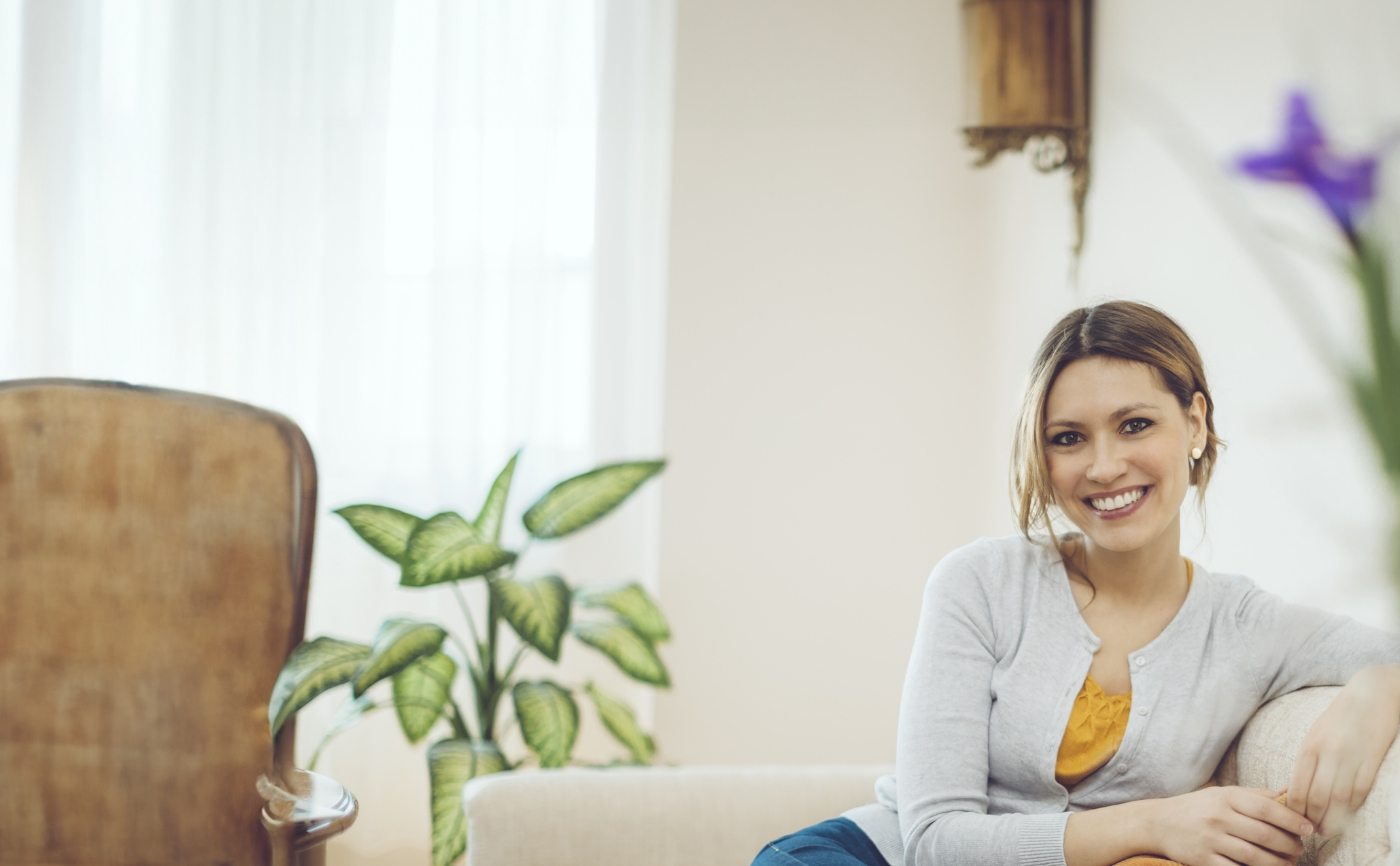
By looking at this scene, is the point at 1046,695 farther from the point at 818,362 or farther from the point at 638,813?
the point at 818,362

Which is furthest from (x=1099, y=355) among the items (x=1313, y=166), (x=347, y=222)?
(x=347, y=222)

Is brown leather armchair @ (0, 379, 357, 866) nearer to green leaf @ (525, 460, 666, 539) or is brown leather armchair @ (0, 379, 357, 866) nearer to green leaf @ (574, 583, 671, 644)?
green leaf @ (525, 460, 666, 539)

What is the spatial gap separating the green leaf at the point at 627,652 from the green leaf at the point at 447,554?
0.88 feet

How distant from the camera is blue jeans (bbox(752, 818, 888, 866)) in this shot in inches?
55.2

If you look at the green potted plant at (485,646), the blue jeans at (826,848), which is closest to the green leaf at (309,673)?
the green potted plant at (485,646)

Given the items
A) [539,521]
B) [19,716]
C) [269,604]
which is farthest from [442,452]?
[19,716]

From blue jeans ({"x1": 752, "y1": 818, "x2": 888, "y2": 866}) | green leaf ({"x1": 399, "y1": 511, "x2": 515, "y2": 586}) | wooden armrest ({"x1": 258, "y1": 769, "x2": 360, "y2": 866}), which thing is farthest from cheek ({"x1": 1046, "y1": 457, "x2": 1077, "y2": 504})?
green leaf ({"x1": 399, "y1": 511, "x2": 515, "y2": 586})

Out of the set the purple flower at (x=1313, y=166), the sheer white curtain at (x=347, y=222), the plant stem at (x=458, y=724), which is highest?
the sheer white curtain at (x=347, y=222)

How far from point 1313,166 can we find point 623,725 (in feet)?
7.29

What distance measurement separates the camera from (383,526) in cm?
230

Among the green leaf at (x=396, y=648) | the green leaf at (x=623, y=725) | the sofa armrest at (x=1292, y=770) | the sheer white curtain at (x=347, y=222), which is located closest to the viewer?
the sofa armrest at (x=1292, y=770)

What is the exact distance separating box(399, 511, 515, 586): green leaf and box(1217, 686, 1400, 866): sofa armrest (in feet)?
4.01

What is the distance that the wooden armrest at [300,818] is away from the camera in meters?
1.60

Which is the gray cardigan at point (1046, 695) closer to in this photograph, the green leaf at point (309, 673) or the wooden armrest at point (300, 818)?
the wooden armrest at point (300, 818)
